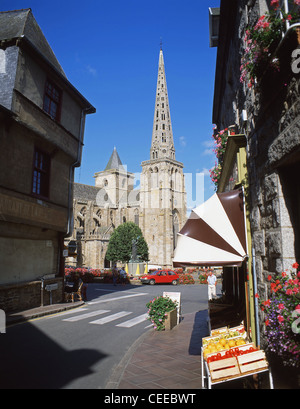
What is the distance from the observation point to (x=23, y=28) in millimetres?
12742

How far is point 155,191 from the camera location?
71.2m

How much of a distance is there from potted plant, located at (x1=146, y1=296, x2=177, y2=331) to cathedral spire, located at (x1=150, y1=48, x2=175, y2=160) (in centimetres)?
6452

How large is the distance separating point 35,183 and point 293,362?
1269 centimetres

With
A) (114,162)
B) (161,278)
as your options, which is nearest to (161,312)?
(161,278)

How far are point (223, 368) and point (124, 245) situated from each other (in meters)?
53.3

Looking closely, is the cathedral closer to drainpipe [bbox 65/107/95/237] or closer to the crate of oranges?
drainpipe [bbox 65/107/95/237]

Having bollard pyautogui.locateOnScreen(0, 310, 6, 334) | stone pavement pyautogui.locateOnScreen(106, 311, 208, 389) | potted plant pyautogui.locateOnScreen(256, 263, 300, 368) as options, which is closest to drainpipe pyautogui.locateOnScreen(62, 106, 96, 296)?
bollard pyautogui.locateOnScreen(0, 310, 6, 334)

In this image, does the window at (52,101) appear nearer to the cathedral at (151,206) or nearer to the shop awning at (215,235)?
the shop awning at (215,235)

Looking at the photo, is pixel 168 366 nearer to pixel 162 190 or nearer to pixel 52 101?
pixel 52 101

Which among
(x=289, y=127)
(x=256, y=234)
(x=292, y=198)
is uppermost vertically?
(x=289, y=127)

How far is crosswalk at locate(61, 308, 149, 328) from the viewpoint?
10.9 metres

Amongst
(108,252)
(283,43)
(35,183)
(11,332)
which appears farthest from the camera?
(108,252)

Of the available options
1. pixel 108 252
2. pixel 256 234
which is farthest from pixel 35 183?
pixel 108 252
